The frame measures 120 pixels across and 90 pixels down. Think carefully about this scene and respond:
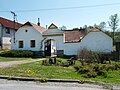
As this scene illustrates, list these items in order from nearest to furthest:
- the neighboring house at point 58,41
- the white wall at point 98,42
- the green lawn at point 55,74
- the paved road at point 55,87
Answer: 1. the paved road at point 55,87
2. the green lawn at point 55,74
3. the white wall at point 98,42
4. the neighboring house at point 58,41

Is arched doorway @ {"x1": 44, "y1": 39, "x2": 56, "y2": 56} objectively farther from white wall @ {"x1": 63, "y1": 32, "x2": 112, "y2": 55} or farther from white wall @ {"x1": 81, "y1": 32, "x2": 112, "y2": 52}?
white wall @ {"x1": 81, "y1": 32, "x2": 112, "y2": 52}

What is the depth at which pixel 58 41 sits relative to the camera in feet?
111

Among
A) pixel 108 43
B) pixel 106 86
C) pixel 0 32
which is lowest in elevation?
pixel 106 86

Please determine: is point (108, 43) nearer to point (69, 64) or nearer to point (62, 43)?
point (62, 43)

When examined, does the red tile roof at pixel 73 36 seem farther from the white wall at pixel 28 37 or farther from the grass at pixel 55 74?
the grass at pixel 55 74

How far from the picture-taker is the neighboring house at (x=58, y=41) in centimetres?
3182

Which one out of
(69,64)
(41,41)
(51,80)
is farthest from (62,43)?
(51,80)

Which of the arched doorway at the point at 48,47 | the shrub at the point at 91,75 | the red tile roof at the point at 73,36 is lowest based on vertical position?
the shrub at the point at 91,75

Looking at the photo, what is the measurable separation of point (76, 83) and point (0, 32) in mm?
36515

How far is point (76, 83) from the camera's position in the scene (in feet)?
36.2

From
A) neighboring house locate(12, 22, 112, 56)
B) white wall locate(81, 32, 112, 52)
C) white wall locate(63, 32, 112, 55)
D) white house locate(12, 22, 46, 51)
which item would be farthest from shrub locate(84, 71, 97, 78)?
Result: white house locate(12, 22, 46, 51)

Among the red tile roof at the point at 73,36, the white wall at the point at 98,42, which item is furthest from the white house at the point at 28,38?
the white wall at the point at 98,42

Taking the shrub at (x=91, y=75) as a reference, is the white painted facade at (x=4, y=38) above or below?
above

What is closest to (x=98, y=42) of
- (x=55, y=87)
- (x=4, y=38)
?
(x=4, y=38)
